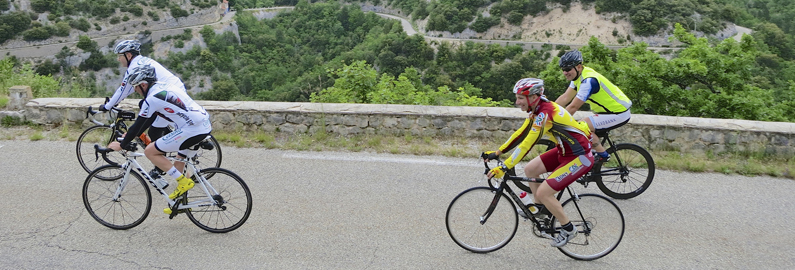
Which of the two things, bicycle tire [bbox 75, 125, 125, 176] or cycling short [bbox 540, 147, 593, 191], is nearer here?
cycling short [bbox 540, 147, 593, 191]

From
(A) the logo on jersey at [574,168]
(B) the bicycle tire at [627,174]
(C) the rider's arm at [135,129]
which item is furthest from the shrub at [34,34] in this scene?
(A) the logo on jersey at [574,168]

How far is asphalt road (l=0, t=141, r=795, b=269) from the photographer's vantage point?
424cm

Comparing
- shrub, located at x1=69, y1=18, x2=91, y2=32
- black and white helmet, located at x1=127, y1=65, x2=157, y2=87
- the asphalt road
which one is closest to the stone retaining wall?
the asphalt road

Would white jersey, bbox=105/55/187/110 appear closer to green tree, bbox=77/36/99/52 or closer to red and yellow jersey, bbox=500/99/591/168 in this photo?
red and yellow jersey, bbox=500/99/591/168

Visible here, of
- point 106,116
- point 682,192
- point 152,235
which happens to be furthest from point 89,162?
point 682,192

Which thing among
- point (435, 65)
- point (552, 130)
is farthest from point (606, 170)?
point (435, 65)

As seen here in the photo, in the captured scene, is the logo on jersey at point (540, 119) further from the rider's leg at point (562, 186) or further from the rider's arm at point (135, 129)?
the rider's arm at point (135, 129)

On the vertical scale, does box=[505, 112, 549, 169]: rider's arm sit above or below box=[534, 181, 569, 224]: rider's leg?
above

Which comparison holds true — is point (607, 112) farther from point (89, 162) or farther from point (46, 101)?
point (46, 101)

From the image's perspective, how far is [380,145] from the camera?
741 centimetres

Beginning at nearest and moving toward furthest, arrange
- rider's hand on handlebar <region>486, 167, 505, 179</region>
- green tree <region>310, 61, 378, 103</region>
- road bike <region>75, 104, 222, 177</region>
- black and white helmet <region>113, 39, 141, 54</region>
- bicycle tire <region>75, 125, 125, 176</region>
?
rider's hand on handlebar <region>486, 167, 505, 179</region>
black and white helmet <region>113, 39, 141, 54</region>
road bike <region>75, 104, 222, 177</region>
bicycle tire <region>75, 125, 125, 176</region>
green tree <region>310, 61, 378, 103</region>

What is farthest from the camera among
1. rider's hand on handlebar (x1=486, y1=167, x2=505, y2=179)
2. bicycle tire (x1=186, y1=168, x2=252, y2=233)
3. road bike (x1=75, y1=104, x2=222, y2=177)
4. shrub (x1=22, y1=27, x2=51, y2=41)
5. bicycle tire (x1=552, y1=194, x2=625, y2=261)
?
shrub (x1=22, y1=27, x2=51, y2=41)

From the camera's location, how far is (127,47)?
555 centimetres

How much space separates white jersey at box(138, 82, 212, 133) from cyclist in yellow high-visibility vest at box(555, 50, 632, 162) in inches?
151
